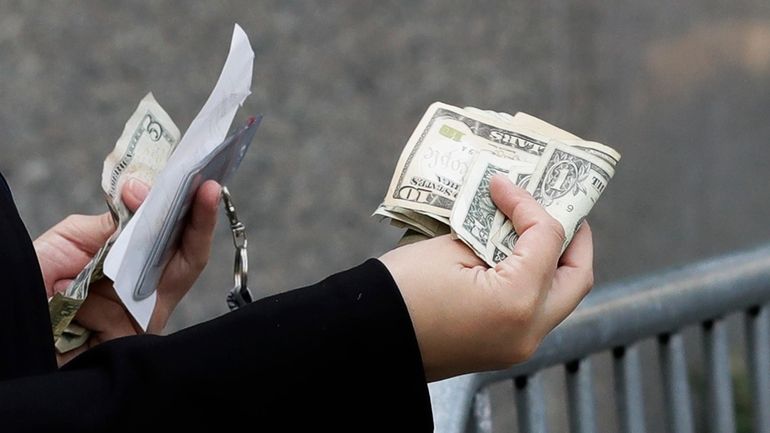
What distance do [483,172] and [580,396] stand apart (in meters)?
0.66

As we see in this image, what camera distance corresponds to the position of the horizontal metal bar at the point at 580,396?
88.9 inches

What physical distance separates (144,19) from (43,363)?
313 centimetres

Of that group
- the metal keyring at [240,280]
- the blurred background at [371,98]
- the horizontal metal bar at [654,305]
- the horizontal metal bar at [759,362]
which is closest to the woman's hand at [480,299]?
the metal keyring at [240,280]

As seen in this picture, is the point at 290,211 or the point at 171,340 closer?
the point at 171,340

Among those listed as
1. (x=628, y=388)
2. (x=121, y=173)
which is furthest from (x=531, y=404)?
(x=121, y=173)

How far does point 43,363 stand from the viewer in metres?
1.55

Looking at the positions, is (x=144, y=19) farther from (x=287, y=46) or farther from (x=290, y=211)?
(x=290, y=211)

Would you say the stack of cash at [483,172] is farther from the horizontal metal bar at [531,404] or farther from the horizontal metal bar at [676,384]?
the horizontal metal bar at [676,384]

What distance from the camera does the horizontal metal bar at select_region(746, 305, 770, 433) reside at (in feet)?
8.56

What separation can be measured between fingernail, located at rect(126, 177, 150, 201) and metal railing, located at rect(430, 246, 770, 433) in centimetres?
56

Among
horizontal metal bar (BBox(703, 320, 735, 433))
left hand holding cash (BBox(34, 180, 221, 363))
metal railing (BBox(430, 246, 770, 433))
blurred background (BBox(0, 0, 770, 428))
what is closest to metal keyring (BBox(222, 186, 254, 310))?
left hand holding cash (BBox(34, 180, 221, 363))

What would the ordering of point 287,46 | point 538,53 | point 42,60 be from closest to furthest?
point 42,60 → point 287,46 → point 538,53

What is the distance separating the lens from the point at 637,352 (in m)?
2.39

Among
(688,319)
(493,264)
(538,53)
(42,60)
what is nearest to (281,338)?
(493,264)
